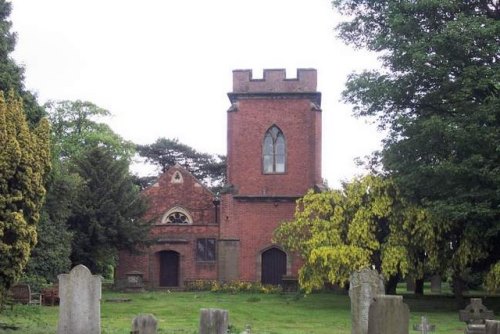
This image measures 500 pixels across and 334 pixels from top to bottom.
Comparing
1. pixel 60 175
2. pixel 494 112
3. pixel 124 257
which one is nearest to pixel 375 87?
pixel 494 112

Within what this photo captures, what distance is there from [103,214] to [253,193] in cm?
808

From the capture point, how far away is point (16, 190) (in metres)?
15.1

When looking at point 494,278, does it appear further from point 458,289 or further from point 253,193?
point 253,193

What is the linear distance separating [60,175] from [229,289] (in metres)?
15.2

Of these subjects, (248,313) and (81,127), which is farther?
(81,127)

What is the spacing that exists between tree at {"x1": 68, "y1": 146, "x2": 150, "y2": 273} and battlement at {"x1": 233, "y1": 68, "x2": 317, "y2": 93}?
784 centimetres

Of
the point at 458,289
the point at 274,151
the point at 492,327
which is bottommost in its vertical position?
the point at 458,289

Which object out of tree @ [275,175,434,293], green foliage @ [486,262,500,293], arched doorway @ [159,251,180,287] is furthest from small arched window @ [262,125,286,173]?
green foliage @ [486,262,500,293]

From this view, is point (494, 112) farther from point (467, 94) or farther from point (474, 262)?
point (474, 262)

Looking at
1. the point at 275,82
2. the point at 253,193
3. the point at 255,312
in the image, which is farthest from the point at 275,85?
the point at 255,312

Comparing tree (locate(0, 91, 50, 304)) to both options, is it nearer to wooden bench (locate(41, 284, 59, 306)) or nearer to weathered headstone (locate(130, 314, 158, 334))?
weathered headstone (locate(130, 314, 158, 334))

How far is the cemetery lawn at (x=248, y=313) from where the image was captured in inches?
707

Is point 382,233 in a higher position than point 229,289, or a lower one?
higher

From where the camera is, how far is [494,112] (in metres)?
22.8
